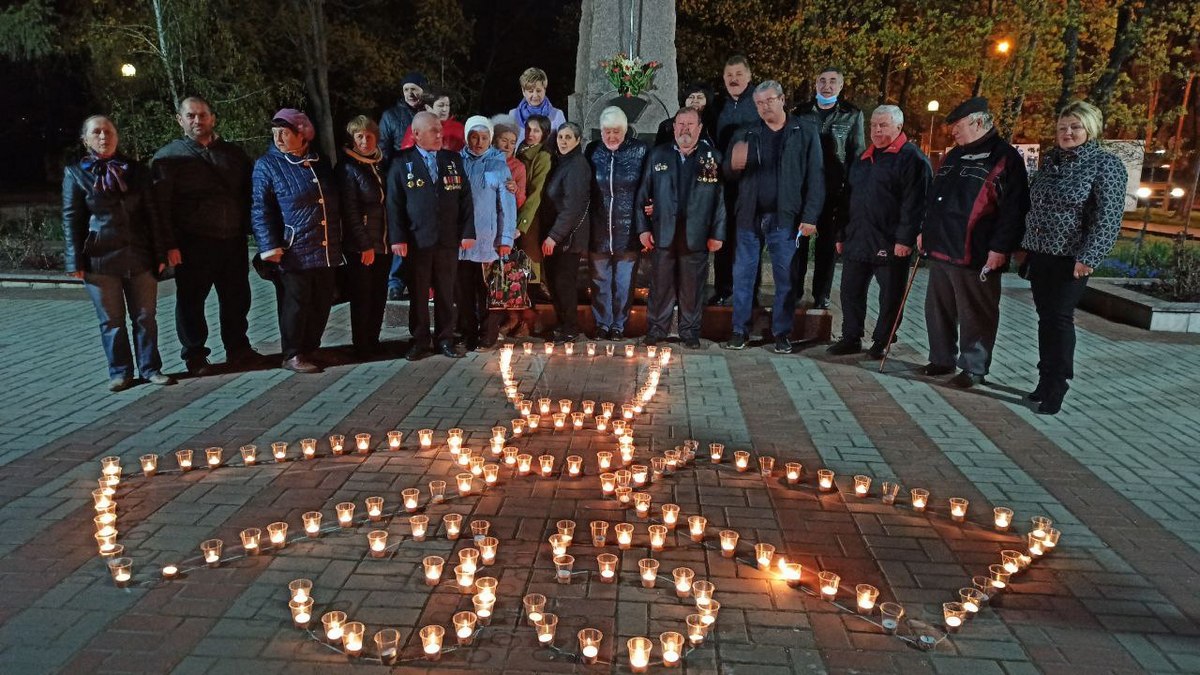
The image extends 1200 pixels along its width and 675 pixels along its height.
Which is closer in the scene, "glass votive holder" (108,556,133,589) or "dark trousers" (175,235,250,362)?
"glass votive holder" (108,556,133,589)

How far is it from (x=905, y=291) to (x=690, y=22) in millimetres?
21201

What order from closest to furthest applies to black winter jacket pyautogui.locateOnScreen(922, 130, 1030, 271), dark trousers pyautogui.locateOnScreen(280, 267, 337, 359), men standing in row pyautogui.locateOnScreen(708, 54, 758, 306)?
black winter jacket pyautogui.locateOnScreen(922, 130, 1030, 271), dark trousers pyautogui.locateOnScreen(280, 267, 337, 359), men standing in row pyautogui.locateOnScreen(708, 54, 758, 306)

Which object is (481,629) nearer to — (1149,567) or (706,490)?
(706,490)

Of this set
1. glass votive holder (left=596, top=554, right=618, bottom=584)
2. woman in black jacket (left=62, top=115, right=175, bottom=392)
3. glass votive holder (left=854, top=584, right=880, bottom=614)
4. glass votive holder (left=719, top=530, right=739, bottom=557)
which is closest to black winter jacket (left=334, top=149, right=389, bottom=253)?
woman in black jacket (left=62, top=115, right=175, bottom=392)

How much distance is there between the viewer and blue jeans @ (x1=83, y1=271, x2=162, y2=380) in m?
6.41

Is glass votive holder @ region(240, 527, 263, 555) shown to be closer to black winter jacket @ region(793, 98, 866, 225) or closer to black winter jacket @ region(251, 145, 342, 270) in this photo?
black winter jacket @ region(251, 145, 342, 270)

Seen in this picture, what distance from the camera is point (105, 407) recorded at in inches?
243

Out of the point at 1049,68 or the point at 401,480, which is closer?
the point at 401,480

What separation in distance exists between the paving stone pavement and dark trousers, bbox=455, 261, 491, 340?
1.89 ft

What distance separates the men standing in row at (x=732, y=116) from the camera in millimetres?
8156

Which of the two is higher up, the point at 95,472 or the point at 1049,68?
the point at 1049,68

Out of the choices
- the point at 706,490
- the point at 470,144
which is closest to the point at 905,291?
the point at 706,490

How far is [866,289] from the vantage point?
773cm

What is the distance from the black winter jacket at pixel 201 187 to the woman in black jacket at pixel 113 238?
15cm
